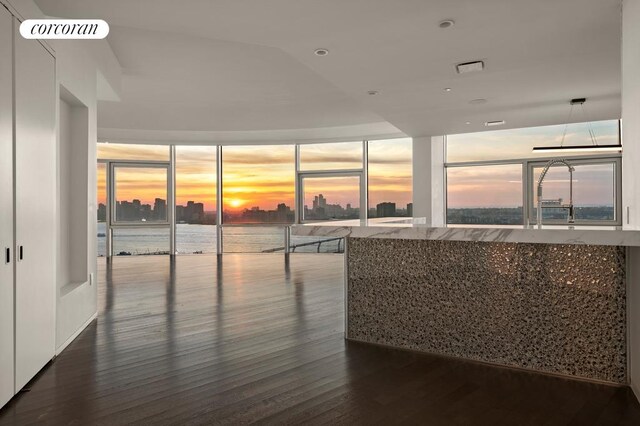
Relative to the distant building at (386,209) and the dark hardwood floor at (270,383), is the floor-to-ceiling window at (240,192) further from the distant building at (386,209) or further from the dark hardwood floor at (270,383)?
the dark hardwood floor at (270,383)

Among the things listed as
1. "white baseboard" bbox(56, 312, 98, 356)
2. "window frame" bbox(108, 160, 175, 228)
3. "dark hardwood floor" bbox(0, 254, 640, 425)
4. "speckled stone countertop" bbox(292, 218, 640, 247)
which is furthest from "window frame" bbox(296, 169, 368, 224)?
"speckled stone countertop" bbox(292, 218, 640, 247)

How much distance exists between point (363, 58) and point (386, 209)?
6137mm

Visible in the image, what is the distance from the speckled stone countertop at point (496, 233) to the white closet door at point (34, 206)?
73.1 inches

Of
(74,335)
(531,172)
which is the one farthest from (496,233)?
(531,172)

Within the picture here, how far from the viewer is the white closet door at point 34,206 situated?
283 cm

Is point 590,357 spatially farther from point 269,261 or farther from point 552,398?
point 269,261

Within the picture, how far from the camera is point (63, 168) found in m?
4.13

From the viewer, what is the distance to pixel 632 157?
2902 millimetres

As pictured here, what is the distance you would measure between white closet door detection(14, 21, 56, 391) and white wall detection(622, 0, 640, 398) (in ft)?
12.4

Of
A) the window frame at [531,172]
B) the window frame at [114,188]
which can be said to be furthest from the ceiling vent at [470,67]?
the window frame at [114,188]

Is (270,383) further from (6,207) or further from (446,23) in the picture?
(446,23)

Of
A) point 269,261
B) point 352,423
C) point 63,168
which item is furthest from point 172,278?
point 352,423

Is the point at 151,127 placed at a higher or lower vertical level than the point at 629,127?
higher

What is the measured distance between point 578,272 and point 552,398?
821mm
